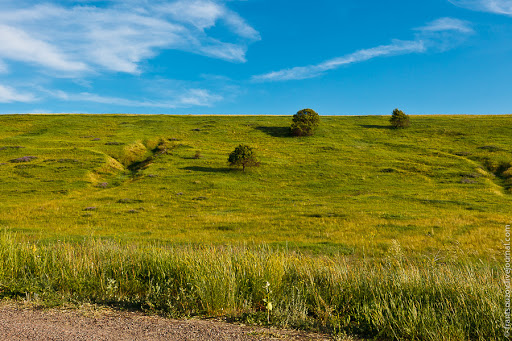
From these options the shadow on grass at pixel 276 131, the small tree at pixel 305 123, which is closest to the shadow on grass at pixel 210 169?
the shadow on grass at pixel 276 131

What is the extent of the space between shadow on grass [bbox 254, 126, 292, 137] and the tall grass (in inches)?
2722

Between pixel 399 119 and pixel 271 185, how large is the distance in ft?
160

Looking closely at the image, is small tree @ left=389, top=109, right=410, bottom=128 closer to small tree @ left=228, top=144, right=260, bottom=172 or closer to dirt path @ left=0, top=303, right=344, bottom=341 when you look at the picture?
small tree @ left=228, top=144, right=260, bottom=172

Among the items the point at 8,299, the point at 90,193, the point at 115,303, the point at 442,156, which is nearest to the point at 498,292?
the point at 115,303

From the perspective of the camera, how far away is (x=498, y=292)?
19.3 ft

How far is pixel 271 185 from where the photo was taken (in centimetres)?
4669

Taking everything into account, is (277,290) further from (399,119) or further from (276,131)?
(399,119)

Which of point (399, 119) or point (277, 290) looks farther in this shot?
point (399, 119)

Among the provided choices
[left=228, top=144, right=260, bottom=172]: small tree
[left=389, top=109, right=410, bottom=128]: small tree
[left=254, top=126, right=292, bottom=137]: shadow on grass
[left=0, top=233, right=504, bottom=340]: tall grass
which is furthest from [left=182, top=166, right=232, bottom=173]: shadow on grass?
[left=389, top=109, right=410, bottom=128]: small tree

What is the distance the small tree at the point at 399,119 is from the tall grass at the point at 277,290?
78589mm

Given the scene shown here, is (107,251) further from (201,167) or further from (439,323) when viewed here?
(201,167)

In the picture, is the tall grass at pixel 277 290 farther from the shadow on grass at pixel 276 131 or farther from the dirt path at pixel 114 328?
the shadow on grass at pixel 276 131

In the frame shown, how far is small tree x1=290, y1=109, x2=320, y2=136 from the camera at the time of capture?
73.9 meters

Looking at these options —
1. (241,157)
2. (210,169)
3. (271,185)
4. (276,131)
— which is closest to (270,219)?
(271,185)
